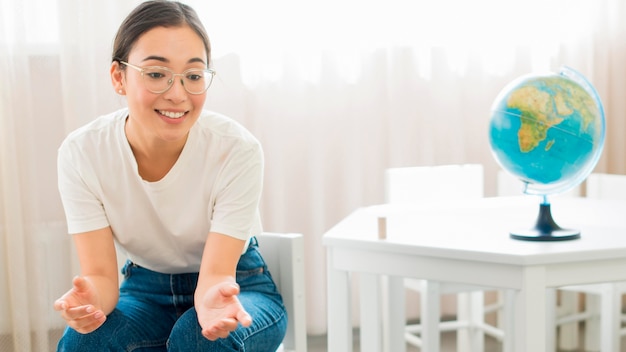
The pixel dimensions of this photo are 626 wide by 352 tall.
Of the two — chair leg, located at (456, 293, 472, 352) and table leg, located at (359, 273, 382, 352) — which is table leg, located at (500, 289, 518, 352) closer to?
table leg, located at (359, 273, 382, 352)

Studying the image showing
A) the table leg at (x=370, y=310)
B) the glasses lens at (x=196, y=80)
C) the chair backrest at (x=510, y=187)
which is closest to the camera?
the glasses lens at (x=196, y=80)

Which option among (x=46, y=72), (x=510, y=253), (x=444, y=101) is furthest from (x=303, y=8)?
(x=510, y=253)

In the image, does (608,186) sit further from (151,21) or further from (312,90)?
(151,21)

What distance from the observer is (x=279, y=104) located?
3004 millimetres

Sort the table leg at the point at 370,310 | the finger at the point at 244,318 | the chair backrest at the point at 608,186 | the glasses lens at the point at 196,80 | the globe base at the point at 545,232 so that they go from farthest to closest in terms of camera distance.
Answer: the chair backrest at the point at 608,186, the table leg at the point at 370,310, the globe base at the point at 545,232, the glasses lens at the point at 196,80, the finger at the point at 244,318

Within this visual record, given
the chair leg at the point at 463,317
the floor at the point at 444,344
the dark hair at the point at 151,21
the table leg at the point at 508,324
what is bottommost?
the floor at the point at 444,344

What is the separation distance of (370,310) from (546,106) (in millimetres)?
659

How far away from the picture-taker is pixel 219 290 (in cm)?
141

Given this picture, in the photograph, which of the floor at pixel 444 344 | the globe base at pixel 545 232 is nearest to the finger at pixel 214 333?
Result: the globe base at pixel 545 232

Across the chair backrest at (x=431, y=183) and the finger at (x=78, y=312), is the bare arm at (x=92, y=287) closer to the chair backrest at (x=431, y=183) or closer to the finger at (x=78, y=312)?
the finger at (x=78, y=312)

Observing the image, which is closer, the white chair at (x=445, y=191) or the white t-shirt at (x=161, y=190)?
the white t-shirt at (x=161, y=190)

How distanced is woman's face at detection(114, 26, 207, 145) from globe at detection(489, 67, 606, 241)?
625 mm

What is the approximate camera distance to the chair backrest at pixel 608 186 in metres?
2.65

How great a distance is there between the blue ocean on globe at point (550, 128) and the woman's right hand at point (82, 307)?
861 mm
